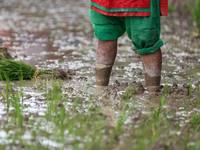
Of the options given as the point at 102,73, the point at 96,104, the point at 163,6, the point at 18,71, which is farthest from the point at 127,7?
the point at 18,71

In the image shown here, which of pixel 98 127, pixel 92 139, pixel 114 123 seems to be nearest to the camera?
pixel 92 139

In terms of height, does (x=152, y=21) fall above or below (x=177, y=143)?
above

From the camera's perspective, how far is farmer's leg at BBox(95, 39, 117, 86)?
2.57 meters

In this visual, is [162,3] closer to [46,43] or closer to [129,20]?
[129,20]

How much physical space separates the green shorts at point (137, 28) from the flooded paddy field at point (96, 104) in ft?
1.16

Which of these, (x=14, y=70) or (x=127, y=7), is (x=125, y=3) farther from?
(x=14, y=70)

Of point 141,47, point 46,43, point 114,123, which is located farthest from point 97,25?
point 46,43

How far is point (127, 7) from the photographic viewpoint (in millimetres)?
2303

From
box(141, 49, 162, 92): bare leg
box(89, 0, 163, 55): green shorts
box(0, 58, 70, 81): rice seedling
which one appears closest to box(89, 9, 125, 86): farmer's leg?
box(89, 0, 163, 55): green shorts

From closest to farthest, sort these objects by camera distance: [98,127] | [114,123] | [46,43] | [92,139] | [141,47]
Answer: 1. [92,139]
2. [98,127]
3. [114,123]
4. [141,47]
5. [46,43]

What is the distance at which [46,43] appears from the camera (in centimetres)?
476

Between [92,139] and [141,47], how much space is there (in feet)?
3.55

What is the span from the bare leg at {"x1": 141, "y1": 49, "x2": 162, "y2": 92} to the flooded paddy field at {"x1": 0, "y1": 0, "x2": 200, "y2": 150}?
0.31 feet

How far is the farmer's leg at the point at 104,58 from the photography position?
2.57 meters
